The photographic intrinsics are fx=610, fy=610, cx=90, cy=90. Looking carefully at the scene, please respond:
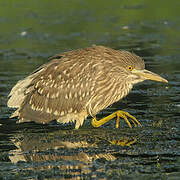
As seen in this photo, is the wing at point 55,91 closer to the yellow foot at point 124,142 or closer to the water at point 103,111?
the water at point 103,111

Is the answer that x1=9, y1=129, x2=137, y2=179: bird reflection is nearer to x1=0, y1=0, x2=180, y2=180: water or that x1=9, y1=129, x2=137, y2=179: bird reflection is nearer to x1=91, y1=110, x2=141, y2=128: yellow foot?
x1=0, y1=0, x2=180, y2=180: water

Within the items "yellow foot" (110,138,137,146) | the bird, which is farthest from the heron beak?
"yellow foot" (110,138,137,146)

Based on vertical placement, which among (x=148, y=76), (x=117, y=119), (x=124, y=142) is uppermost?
(x=148, y=76)

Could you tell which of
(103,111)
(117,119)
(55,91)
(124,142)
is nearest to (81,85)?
(55,91)

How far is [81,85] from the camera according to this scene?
372 inches

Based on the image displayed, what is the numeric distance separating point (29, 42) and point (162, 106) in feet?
27.2

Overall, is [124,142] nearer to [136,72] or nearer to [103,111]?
[136,72]

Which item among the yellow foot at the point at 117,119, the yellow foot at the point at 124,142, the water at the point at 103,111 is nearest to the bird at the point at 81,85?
the yellow foot at the point at 117,119

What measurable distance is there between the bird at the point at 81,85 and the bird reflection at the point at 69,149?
0.34 metres

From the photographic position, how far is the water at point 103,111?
295 inches

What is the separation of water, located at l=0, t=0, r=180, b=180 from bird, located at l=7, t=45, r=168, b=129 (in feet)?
0.94

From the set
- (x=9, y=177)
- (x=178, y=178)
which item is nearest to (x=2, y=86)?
(x=9, y=177)

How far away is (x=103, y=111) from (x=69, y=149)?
9.02 feet

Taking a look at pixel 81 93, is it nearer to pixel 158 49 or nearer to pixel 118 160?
pixel 118 160
